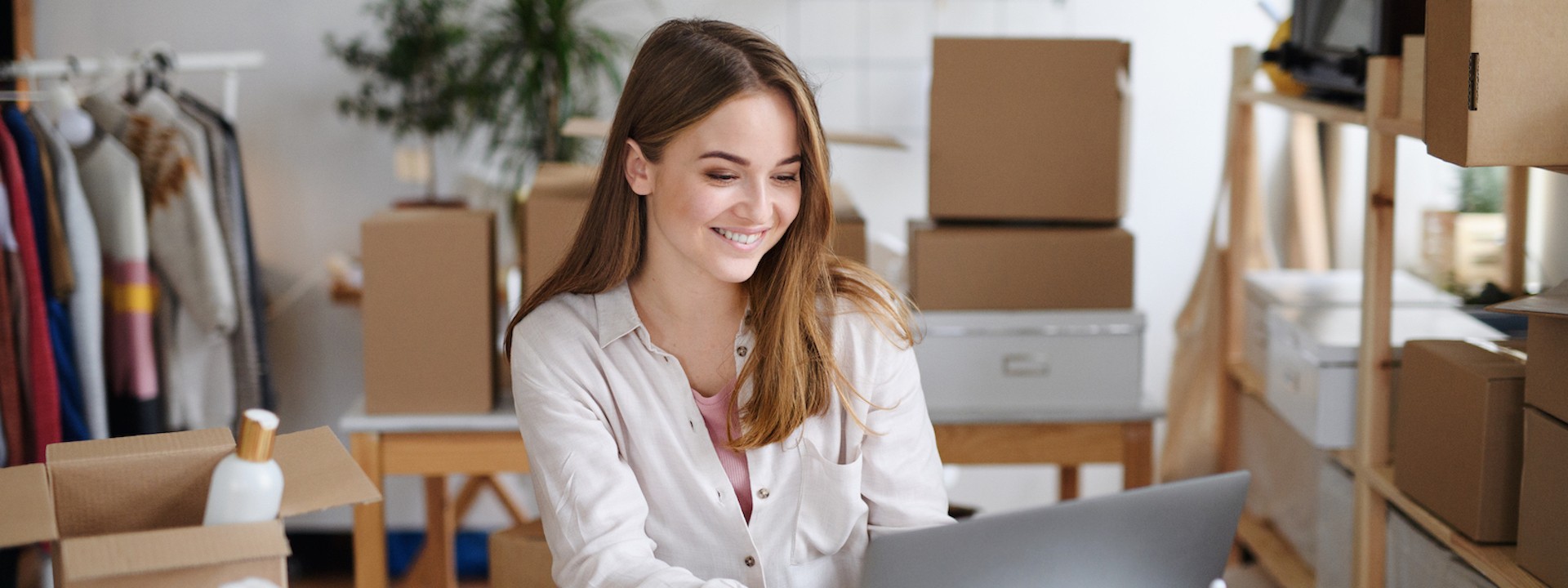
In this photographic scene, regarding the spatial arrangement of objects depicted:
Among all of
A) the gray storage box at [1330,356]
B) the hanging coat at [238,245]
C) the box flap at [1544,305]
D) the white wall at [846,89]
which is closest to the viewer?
the box flap at [1544,305]

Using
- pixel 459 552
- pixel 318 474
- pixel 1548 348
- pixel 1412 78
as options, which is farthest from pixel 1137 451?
pixel 459 552

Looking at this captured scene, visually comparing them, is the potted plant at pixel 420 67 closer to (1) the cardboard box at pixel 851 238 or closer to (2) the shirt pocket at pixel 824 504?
Result: (1) the cardboard box at pixel 851 238

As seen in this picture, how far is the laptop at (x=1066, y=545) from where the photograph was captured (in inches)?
40.3

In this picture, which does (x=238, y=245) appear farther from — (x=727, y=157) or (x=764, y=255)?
(x=727, y=157)

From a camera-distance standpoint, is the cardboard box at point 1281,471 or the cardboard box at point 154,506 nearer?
the cardboard box at point 154,506

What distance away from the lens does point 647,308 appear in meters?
1.56

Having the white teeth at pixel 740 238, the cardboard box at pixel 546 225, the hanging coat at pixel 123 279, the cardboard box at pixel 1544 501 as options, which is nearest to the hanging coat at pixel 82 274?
the hanging coat at pixel 123 279

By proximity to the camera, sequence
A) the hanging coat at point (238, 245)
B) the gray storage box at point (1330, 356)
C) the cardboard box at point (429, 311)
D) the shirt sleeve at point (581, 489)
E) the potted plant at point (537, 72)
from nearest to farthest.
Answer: the shirt sleeve at point (581, 489) → the gray storage box at point (1330, 356) → the cardboard box at point (429, 311) → the hanging coat at point (238, 245) → the potted plant at point (537, 72)

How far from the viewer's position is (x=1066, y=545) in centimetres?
104

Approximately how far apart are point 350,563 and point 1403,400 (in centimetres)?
280

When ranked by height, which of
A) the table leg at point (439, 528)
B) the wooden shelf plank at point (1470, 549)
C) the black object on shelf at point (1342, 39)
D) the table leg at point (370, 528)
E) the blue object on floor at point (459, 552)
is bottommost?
the blue object on floor at point (459, 552)

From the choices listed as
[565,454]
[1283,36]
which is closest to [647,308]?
[565,454]

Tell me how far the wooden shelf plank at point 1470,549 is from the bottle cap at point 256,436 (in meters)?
1.23

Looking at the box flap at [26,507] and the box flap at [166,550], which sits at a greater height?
the box flap at [26,507]
